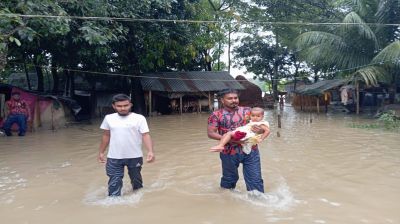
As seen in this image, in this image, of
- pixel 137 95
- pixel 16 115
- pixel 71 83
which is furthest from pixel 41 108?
pixel 137 95

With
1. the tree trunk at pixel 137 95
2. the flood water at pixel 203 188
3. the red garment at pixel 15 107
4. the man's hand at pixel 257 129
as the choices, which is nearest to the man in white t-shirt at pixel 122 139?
the flood water at pixel 203 188

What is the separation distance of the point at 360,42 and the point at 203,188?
54.7 ft

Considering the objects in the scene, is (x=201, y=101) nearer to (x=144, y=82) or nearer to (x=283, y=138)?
(x=144, y=82)

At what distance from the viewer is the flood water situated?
172 inches

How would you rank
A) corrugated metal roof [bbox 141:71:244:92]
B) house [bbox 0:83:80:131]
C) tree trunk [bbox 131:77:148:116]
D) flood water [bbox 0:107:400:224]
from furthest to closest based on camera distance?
corrugated metal roof [bbox 141:71:244:92]
tree trunk [bbox 131:77:148:116]
house [bbox 0:83:80:131]
flood water [bbox 0:107:400:224]

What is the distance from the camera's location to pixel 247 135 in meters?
4.53

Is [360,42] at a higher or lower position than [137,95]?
higher

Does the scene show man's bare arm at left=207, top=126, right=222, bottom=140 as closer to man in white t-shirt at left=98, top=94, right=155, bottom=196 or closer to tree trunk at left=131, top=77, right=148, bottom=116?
man in white t-shirt at left=98, top=94, right=155, bottom=196

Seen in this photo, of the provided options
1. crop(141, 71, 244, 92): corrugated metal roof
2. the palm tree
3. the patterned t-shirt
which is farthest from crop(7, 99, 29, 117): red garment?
the palm tree

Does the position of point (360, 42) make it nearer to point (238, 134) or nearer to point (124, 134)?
point (238, 134)

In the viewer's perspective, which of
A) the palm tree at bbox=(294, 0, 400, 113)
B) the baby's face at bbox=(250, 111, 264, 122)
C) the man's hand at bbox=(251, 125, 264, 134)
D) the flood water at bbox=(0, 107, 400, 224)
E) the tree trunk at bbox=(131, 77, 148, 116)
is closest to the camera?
the flood water at bbox=(0, 107, 400, 224)

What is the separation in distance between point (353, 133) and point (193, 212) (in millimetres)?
9519

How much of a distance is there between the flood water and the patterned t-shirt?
671mm

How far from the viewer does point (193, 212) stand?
4.51 m
